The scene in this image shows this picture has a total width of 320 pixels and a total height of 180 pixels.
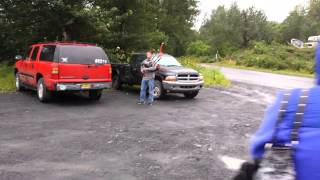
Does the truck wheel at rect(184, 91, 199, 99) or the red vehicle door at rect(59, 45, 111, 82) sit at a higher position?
the red vehicle door at rect(59, 45, 111, 82)

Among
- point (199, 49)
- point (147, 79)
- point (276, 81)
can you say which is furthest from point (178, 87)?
point (199, 49)

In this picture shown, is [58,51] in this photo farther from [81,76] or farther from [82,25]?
[82,25]

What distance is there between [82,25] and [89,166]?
14.7 metres

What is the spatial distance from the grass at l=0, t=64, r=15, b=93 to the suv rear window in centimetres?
492

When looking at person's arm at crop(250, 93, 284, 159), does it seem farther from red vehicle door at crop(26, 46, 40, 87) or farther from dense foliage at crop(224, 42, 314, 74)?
dense foliage at crop(224, 42, 314, 74)

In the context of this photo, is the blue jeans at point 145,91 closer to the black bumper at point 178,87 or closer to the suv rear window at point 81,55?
the black bumper at point 178,87

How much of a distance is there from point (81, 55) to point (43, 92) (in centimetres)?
161

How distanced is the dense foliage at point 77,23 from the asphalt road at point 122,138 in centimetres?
548

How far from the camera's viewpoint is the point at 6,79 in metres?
20.4

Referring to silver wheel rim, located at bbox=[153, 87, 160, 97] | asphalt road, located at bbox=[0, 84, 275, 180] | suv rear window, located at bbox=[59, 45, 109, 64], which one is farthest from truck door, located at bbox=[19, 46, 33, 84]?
silver wheel rim, located at bbox=[153, 87, 160, 97]

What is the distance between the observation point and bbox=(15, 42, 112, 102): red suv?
555 inches

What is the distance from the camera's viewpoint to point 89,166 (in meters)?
7.15

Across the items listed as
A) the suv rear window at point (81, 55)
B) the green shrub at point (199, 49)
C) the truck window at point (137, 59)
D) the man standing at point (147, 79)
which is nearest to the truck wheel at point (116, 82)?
the truck window at point (137, 59)

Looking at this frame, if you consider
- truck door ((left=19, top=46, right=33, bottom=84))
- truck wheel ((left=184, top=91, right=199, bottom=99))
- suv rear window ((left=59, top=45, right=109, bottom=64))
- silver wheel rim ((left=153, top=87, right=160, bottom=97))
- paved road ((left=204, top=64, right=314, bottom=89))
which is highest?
suv rear window ((left=59, top=45, right=109, bottom=64))
